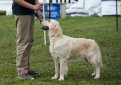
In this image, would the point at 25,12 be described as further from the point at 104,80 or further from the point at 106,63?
the point at 106,63

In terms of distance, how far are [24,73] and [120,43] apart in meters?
6.66

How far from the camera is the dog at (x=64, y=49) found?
9.02 metres

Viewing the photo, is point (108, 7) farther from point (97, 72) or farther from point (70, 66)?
point (97, 72)

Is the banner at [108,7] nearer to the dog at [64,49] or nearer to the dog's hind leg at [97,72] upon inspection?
the dog's hind leg at [97,72]

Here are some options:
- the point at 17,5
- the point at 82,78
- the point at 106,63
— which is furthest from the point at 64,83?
the point at 106,63

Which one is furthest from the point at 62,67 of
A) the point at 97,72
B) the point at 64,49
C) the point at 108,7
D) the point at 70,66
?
the point at 108,7

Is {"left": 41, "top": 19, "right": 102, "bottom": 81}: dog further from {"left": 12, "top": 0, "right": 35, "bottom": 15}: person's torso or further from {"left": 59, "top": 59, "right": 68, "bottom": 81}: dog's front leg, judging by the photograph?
{"left": 12, "top": 0, "right": 35, "bottom": 15}: person's torso

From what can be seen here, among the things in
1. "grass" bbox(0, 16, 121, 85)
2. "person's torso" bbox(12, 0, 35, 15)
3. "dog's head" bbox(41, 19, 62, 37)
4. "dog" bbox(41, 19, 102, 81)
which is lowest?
"grass" bbox(0, 16, 121, 85)

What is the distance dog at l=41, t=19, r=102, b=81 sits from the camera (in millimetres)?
9023

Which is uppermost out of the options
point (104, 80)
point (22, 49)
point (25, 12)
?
point (25, 12)

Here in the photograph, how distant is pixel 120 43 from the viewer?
50.5ft

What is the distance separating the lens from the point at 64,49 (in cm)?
906

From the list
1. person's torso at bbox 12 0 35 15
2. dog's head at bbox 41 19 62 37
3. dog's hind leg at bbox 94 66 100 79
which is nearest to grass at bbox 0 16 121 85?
dog's hind leg at bbox 94 66 100 79

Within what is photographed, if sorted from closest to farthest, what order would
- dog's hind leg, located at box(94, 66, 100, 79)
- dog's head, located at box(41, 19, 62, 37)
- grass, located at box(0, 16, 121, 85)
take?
dog's head, located at box(41, 19, 62, 37) < grass, located at box(0, 16, 121, 85) < dog's hind leg, located at box(94, 66, 100, 79)
